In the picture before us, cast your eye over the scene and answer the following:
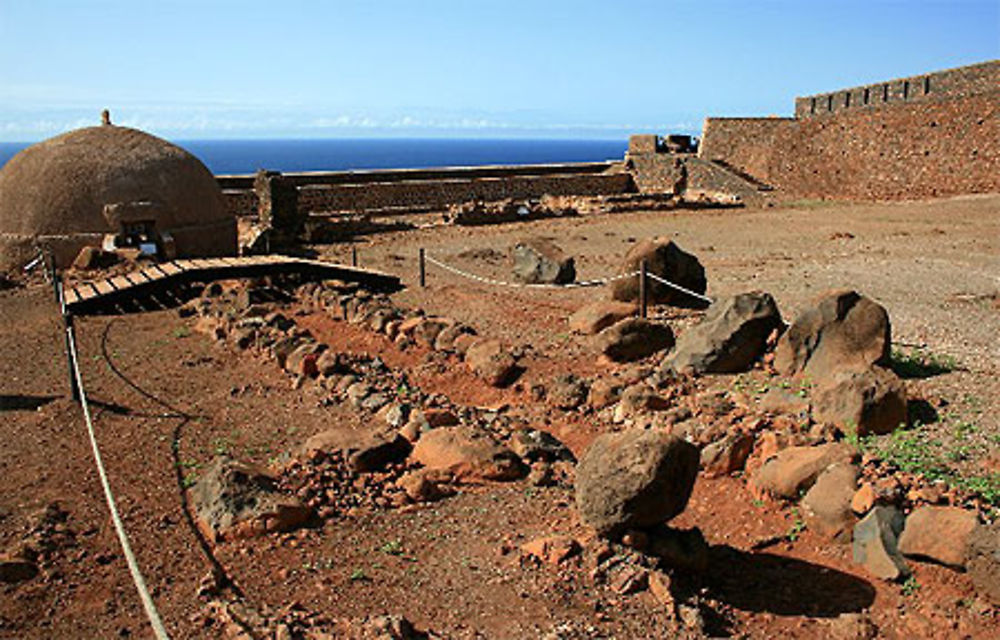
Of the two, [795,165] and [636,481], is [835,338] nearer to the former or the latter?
[636,481]

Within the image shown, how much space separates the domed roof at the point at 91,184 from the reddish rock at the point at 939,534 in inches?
593

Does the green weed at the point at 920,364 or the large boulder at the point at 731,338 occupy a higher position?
the large boulder at the point at 731,338

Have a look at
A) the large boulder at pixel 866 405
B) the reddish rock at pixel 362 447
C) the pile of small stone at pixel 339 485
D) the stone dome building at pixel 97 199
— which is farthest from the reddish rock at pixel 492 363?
the stone dome building at pixel 97 199

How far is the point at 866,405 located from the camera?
6.77 m

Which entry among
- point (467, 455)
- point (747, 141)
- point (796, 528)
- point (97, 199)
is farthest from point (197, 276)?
point (747, 141)

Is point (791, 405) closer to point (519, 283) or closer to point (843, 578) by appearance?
point (843, 578)

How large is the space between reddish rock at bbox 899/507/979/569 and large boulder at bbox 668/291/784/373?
3238 millimetres

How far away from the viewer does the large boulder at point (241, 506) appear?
18.7 feet

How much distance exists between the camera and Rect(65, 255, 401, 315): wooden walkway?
13.2 metres

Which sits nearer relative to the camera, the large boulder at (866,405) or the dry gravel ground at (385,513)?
the dry gravel ground at (385,513)

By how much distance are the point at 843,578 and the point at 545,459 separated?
2.50 m

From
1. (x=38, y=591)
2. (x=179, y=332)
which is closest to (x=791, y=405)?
(x=38, y=591)

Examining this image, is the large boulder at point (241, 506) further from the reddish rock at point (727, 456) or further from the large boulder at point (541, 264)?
the large boulder at point (541, 264)

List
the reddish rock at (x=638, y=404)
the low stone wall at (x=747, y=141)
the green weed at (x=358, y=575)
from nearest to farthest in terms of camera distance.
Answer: the green weed at (x=358, y=575), the reddish rock at (x=638, y=404), the low stone wall at (x=747, y=141)
